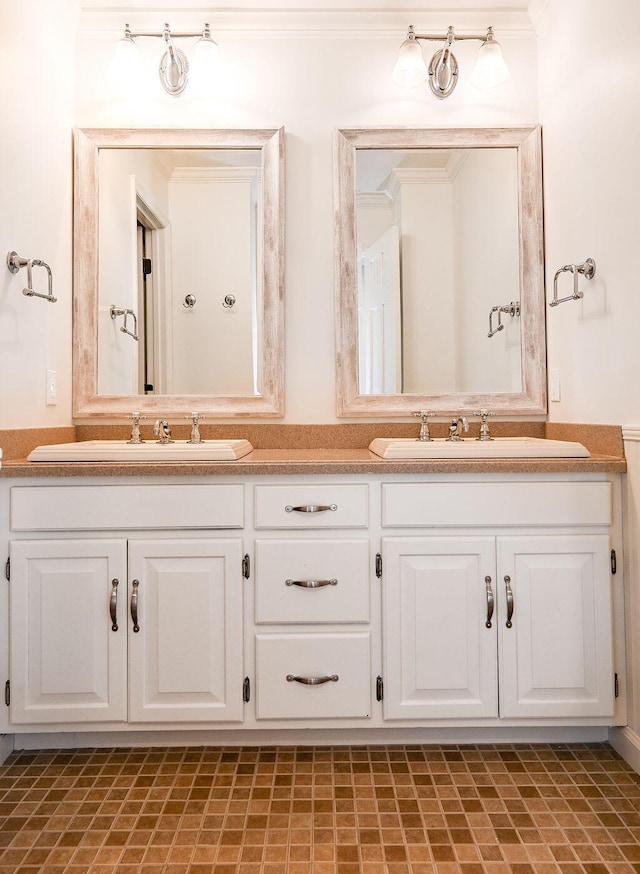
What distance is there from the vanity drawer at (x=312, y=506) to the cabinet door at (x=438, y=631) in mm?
131

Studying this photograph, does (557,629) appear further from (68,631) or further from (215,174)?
(215,174)

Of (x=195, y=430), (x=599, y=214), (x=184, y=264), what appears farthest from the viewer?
(x=184, y=264)

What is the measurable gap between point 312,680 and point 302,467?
576 mm

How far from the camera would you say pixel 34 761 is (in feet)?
5.49

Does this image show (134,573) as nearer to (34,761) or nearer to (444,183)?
(34,761)

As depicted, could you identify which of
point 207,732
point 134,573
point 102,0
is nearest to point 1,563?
point 134,573

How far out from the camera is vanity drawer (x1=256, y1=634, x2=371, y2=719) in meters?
1.66

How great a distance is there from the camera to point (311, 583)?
1655mm

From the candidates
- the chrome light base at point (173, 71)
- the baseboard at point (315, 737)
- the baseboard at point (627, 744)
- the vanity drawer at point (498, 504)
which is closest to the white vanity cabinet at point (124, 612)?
the baseboard at point (315, 737)

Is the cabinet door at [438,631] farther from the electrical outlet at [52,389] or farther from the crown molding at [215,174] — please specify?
the crown molding at [215,174]

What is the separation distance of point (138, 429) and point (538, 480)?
128cm

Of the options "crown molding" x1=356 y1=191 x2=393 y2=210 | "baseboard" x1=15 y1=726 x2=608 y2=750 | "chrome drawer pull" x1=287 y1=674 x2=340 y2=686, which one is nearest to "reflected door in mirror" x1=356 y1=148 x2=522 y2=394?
"crown molding" x1=356 y1=191 x2=393 y2=210

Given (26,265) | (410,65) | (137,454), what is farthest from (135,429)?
(410,65)

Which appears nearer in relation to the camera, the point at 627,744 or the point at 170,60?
the point at 627,744
